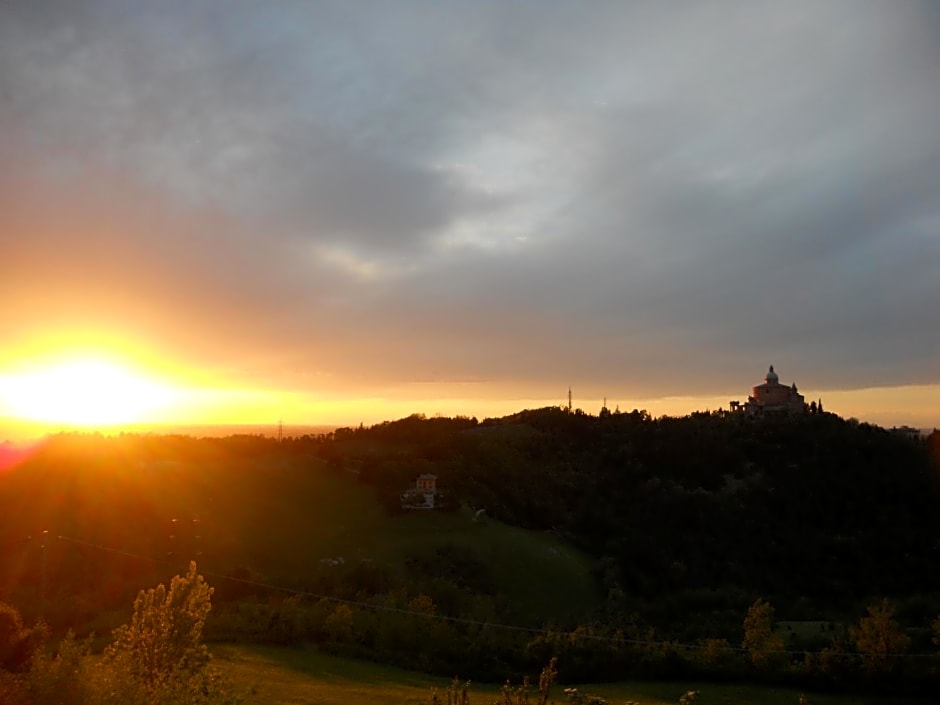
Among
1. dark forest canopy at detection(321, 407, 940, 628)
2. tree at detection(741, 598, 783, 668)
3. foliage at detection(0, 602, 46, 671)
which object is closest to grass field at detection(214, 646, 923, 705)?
tree at detection(741, 598, 783, 668)

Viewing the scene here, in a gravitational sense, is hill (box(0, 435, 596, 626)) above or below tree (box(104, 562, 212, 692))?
below

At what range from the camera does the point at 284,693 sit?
1950 centimetres

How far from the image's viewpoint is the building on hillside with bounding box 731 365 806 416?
109438 mm

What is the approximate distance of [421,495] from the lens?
6303cm

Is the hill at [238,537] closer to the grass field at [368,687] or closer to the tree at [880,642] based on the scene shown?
the grass field at [368,687]

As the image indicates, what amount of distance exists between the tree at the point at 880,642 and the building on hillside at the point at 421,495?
1622 inches

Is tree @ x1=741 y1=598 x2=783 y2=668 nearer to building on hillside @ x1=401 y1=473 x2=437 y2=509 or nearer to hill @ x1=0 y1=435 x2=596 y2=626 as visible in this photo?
hill @ x1=0 y1=435 x2=596 y2=626

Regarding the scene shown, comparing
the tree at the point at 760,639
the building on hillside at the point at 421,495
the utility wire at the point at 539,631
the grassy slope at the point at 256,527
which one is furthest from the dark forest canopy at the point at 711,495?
the tree at the point at 760,639

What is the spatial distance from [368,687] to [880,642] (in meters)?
17.3

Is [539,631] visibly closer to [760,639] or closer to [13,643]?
[760,639]

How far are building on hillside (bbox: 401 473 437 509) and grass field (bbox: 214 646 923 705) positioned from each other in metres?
34.9

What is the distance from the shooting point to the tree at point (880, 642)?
23.7 metres

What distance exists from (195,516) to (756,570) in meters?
50.6

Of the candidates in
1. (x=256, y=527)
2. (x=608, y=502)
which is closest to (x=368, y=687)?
(x=256, y=527)
